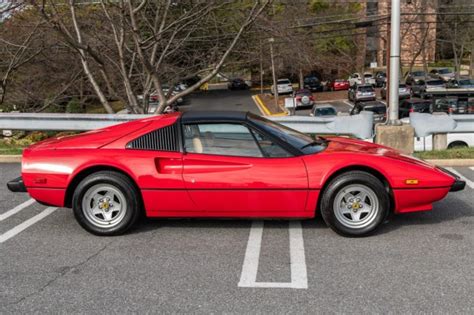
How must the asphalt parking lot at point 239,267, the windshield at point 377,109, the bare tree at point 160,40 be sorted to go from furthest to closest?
the windshield at point 377,109, the bare tree at point 160,40, the asphalt parking lot at point 239,267

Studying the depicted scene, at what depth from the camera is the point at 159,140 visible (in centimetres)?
491

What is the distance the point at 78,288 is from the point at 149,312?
2.42 ft

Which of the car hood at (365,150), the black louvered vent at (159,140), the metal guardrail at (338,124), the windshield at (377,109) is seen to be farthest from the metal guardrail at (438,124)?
the windshield at (377,109)

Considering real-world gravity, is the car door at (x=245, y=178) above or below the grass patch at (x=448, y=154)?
above

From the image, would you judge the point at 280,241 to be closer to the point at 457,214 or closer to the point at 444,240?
the point at 444,240

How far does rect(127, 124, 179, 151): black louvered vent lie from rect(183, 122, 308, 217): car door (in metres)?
0.17

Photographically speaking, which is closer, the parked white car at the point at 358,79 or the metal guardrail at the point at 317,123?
the metal guardrail at the point at 317,123

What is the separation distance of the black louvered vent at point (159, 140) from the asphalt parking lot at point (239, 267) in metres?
0.89

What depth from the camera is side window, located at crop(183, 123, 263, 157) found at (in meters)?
4.80

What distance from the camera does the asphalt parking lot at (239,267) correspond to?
11.3ft

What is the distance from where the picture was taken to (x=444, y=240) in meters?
4.62

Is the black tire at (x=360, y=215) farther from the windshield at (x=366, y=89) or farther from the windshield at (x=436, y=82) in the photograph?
the windshield at (x=436, y=82)

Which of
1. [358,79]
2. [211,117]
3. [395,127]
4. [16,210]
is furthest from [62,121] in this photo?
[358,79]

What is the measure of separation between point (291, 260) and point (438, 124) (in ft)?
19.9
